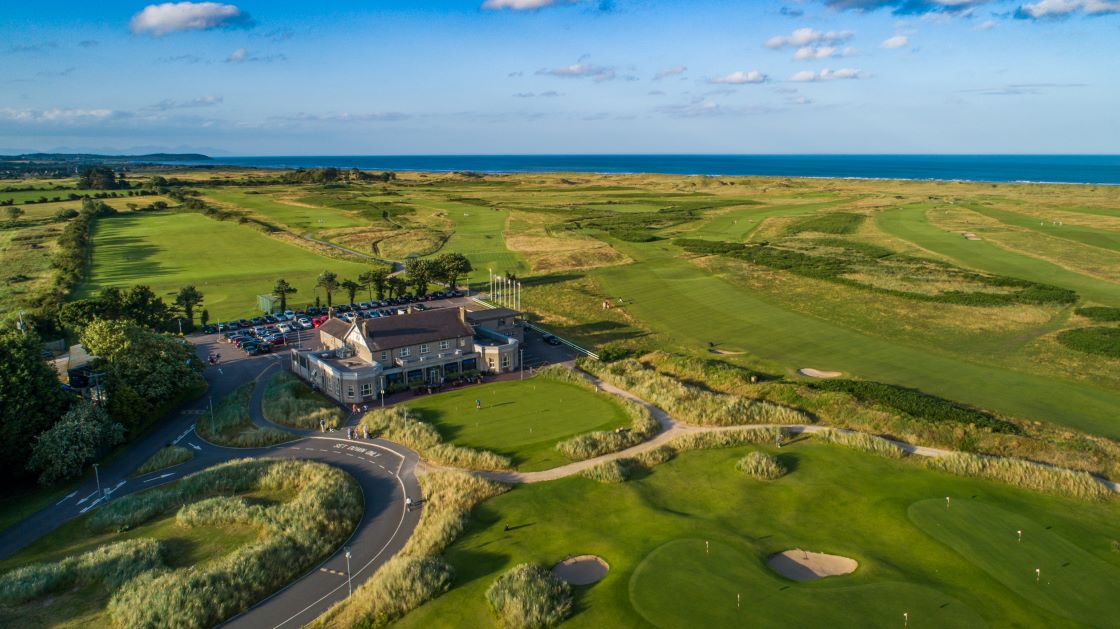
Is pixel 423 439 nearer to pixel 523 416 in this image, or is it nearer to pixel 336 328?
pixel 523 416

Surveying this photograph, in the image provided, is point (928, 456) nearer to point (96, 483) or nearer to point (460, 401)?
Result: point (460, 401)

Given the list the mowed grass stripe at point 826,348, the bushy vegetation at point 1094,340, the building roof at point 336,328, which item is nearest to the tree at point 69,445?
the building roof at point 336,328

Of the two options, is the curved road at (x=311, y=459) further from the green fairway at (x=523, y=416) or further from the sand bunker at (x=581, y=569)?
the sand bunker at (x=581, y=569)

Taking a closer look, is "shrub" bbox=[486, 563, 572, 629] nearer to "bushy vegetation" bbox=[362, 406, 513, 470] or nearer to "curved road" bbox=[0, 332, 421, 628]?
"curved road" bbox=[0, 332, 421, 628]

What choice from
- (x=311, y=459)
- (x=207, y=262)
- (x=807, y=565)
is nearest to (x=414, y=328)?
(x=311, y=459)

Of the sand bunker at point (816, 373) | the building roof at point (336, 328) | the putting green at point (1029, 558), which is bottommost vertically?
the putting green at point (1029, 558)

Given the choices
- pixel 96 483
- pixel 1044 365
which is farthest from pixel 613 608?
pixel 1044 365

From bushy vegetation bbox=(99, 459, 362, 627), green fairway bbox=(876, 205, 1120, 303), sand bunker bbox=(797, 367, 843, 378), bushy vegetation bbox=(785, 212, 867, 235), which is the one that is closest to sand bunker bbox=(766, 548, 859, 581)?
bushy vegetation bbox=(99, 459, 362, 627)
